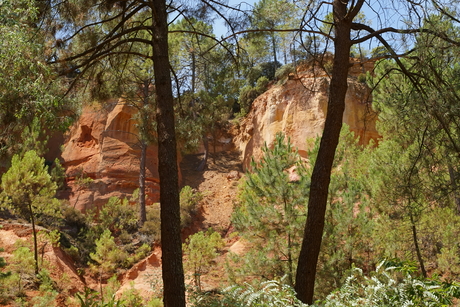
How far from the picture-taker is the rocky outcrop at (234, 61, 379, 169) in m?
22.9

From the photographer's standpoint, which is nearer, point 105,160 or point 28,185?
point 28,185

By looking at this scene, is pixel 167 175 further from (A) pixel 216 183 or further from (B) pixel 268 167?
(A) pixel 216 183

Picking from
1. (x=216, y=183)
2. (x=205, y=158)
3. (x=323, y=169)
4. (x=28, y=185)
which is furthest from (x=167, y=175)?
(x=205, y=158)

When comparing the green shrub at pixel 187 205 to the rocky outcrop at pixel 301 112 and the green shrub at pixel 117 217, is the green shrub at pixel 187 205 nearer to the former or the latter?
the green shrub at pixel 117 217

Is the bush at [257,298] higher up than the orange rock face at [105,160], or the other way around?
the orange rock face at [105,160]

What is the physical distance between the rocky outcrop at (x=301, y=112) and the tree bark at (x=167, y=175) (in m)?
17.2

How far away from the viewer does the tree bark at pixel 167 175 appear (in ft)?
14.6

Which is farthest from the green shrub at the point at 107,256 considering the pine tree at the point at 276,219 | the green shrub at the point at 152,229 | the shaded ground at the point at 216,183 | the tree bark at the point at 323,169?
the tree bark at the point at 323,169

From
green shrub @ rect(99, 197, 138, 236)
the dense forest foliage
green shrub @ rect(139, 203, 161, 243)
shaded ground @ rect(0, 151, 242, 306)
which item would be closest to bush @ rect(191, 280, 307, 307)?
the dense forest foliage

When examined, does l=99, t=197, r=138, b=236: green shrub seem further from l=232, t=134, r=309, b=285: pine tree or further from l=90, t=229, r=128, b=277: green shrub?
l=232, t=134, r=309, b=285: pine tree

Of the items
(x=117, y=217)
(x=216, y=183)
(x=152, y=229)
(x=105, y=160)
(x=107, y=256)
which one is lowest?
(x=107, y=256)

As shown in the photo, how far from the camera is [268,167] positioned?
10.9m

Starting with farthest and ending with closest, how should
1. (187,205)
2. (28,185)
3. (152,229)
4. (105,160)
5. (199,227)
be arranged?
(105,160) < (187,205) < (199,227) < (152,229) < (28,185)

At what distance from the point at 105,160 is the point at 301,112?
12185 mm
